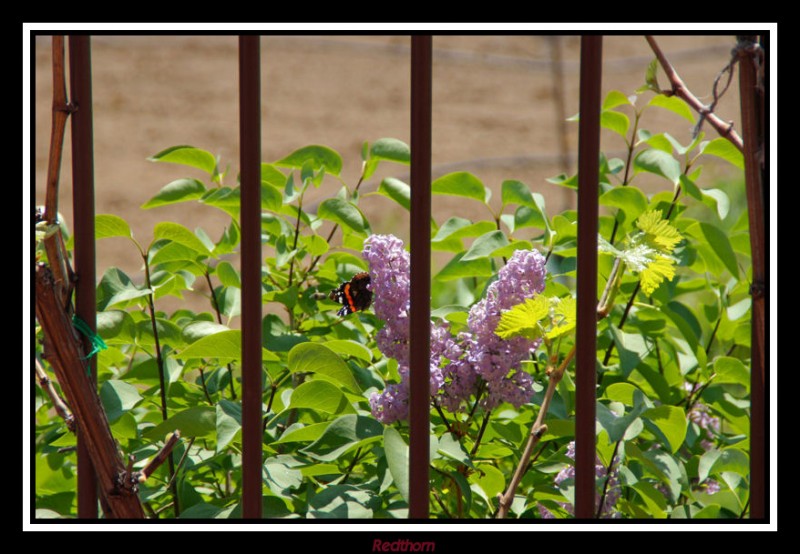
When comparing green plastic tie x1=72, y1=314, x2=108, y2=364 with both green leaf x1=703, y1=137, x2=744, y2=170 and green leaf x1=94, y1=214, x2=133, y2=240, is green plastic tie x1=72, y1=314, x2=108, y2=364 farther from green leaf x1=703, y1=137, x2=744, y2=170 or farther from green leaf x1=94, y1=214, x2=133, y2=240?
green leaf x1=703, y1=137, x2=744, y2=170

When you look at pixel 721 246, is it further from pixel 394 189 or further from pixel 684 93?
pixel 394 189

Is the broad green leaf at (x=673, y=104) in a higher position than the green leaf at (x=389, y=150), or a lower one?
higher

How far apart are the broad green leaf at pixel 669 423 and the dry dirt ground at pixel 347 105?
146 inches

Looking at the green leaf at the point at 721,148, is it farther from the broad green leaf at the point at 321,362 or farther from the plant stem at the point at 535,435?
the broad green leaf at the point at 321,362

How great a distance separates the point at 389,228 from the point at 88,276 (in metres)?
3.81

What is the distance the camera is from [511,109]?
5.62m

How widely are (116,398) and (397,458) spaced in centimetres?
26

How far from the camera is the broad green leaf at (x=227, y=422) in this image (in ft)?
2.30

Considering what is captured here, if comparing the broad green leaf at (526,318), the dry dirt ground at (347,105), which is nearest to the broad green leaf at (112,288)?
the broad green leaf at (526,318)

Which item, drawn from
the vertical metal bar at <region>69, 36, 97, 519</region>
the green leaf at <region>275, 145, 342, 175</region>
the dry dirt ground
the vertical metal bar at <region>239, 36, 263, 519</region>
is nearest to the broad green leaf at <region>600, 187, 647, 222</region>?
the green leaf at <region>275, 145, 342, 175</region>

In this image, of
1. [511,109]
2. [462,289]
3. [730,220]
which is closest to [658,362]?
[462,289]

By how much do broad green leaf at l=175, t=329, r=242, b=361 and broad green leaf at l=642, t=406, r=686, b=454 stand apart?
0.34 meters
